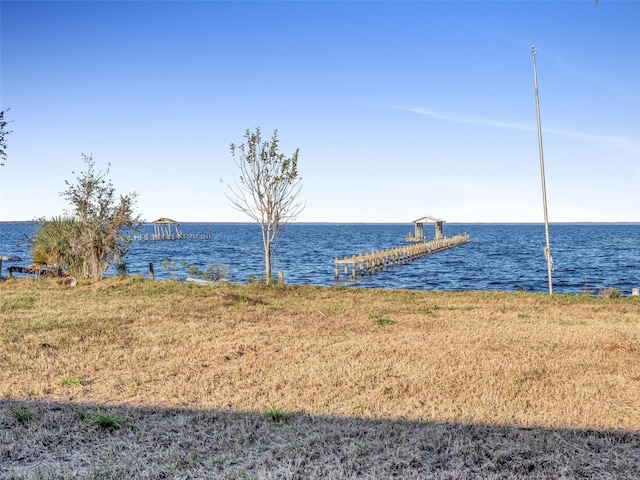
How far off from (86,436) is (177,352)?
152 inches

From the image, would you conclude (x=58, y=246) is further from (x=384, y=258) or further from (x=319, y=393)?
(x=384, y=258)

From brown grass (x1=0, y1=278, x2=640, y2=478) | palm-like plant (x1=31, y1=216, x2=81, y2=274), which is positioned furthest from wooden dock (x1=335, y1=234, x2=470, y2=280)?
brown grass (x1=0, y1=278, x2=640, y2=478)

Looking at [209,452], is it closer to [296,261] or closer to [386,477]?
[386,477]

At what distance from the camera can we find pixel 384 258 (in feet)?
157

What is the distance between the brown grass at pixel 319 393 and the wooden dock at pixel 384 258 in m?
Answer: 26.2

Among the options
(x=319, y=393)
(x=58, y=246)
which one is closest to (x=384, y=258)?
(x=58, y=246)

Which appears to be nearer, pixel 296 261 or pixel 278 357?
pixel 278 357

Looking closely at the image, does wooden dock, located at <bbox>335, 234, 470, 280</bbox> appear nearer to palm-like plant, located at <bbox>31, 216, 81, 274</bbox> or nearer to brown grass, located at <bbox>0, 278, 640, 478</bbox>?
palm-like plant, located at <bbox>31, 216, 81, 274</bbox>

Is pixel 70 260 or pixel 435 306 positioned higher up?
pixel 70 260

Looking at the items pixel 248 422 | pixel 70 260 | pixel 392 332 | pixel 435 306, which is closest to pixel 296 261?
pixel 70 260

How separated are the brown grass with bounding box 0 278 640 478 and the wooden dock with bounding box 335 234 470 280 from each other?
26.2 m

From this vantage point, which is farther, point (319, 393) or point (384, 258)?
point (384, 258)

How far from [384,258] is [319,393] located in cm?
4116

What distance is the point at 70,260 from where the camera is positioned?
2359 centimetres
